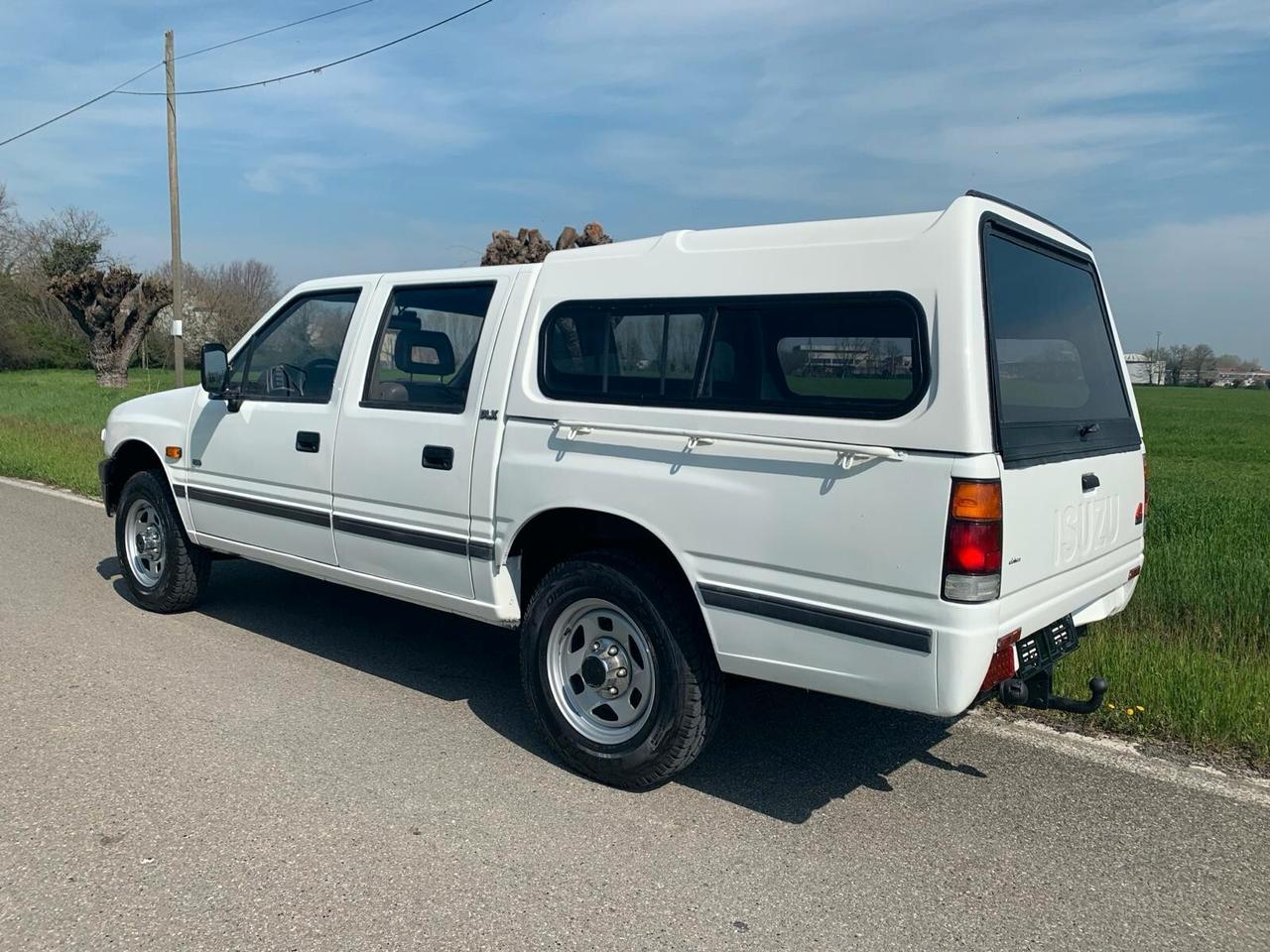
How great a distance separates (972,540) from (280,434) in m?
3.50

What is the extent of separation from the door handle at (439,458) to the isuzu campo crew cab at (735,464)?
0.01m

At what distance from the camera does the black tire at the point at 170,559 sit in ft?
19.9

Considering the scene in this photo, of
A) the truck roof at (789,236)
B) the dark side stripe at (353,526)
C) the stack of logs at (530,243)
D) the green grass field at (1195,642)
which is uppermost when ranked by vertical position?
the stack of logs at (530,243)

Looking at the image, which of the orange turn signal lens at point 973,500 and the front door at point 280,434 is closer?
the orange turn signal lens at point 973,500

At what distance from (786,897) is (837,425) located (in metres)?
1.46

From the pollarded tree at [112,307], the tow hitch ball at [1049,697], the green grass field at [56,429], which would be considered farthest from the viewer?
the pollarded tree at [112,307]

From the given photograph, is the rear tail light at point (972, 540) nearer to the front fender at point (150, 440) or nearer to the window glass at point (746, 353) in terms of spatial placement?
the window glass at point (746, 353)

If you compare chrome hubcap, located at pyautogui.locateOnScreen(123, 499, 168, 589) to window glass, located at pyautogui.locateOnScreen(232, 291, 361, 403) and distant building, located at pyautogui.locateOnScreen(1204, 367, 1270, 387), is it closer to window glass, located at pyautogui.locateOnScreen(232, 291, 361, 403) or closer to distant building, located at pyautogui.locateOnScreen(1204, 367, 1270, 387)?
window glass, located at pyautogui.locateOnScreen(232, 291, 361, 403)

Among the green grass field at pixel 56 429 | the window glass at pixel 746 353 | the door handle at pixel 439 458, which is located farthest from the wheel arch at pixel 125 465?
the green grass field at pixel 56 429

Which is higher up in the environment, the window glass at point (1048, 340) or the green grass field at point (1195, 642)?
the window glass at point (1048, 340)

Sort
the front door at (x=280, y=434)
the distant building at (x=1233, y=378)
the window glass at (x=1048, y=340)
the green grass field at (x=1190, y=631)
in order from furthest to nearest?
the distant building at (x=1233, y=378)
the front door at (x=280, y=434)
the green grass field at (x=1190, y=631)
the window glass at (x=1048, y=340)

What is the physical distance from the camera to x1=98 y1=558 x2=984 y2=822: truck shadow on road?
160 inches

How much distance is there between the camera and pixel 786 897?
125 inches

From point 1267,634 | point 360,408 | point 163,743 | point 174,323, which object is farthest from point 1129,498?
point 174,323
